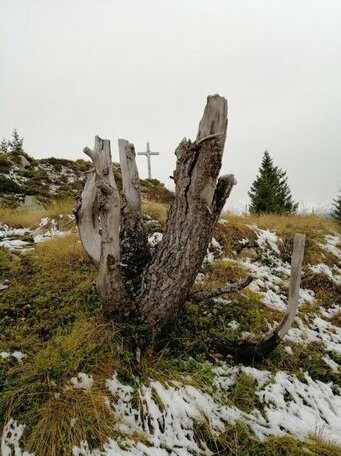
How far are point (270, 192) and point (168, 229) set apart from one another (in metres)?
16.0

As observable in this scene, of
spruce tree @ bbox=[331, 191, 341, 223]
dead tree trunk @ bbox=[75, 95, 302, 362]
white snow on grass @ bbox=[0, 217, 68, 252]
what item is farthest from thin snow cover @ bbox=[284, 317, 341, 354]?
spruce tree @ bbox=[331, 191, 341, 223]

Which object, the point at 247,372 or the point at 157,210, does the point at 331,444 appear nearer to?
the point at 247,372

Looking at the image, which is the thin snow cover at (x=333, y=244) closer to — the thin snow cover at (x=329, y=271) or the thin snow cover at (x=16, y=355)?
the thin snow cover at (x=329, y=271)

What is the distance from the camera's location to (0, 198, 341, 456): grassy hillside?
2.77 metres

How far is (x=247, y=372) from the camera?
3.75m

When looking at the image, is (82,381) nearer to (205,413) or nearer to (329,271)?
(205,413)

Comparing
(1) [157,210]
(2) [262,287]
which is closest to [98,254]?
(2) [262,287]

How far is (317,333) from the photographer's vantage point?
490 centimetres

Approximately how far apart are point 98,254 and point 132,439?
70.6 inches

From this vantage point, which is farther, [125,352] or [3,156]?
[3,156]

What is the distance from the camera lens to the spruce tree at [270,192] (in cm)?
1852

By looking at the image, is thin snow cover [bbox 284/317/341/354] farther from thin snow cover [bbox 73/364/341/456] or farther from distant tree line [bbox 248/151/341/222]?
distant tree line [bbox 248/151/341/222]

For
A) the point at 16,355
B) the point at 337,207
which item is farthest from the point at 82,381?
the point at 337,207

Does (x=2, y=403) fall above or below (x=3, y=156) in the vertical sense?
below
